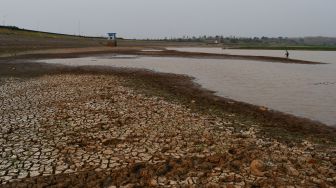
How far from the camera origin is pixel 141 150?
9.73 m

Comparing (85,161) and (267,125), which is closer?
(85,161)

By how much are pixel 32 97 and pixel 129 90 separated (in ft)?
17.6

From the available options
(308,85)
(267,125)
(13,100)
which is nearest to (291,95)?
(308,85)

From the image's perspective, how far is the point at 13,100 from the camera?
16359mm

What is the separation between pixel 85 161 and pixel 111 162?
670 mm

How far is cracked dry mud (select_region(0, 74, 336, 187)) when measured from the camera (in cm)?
785

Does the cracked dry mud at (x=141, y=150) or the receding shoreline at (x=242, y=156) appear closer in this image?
the receding shoreline at (x=242, y=156)

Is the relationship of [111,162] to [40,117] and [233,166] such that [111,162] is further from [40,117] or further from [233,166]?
[40,117]

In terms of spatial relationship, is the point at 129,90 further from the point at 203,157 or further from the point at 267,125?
the point at 203,157

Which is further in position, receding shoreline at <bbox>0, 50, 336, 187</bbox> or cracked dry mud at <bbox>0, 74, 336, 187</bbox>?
cracked dry mud at <bbox>0, 74, 336, 187</bbox>

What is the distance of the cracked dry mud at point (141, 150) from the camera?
25.7 feet

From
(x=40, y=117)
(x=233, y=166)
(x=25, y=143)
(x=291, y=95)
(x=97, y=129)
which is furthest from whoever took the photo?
(x=291, y=95)

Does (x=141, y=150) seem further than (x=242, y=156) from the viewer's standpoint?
Yes

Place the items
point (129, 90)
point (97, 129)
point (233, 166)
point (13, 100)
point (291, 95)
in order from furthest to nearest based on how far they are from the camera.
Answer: point (291, 95) < point (129, 90) < point (13, 100) < point (97, 129) < point (233, 166)
